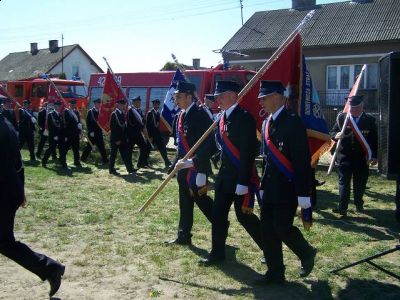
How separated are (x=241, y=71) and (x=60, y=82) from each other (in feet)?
35.6

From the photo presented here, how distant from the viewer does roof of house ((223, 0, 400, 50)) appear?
2525cm

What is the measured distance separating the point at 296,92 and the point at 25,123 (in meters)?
11.1

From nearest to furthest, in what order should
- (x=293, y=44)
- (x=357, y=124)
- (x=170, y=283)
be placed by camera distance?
(x=170, y=283) < (x=293, y=44) < (x=357, y=124)

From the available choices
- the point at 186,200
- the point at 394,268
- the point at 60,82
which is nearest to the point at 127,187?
the point at 186,200

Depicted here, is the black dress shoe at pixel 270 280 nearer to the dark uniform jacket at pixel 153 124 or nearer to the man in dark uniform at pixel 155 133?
the man in dark uniform at pixel 155 133

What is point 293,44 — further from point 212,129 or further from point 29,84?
point 29,84

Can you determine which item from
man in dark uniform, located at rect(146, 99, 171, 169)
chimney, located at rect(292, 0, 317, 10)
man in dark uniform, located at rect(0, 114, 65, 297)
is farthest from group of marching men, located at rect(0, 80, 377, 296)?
chimney, located at rect(292, 0, 317, 10)

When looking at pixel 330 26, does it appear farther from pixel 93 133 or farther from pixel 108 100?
pixel 93 133

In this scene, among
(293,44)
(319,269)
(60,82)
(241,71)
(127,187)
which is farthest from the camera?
(60,82)

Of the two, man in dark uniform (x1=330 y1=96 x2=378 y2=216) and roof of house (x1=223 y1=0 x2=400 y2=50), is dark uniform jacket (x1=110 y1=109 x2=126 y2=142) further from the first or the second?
roof of house (x1=223 y1=0 x2=400 y2=50)

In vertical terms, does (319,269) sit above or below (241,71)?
below

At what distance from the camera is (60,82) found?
74.8 ft

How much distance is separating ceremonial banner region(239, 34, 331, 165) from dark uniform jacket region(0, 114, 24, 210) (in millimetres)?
2644

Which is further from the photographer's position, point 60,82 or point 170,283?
point 60,82
